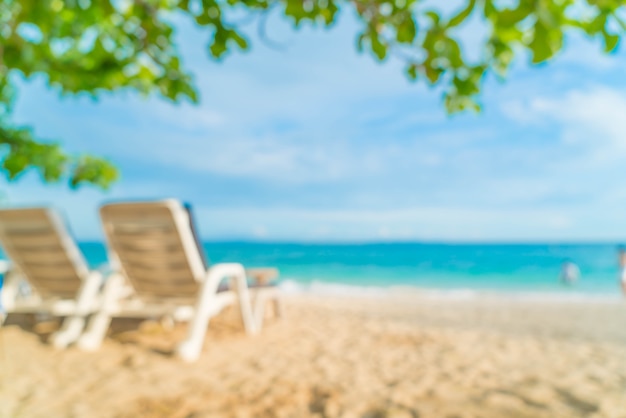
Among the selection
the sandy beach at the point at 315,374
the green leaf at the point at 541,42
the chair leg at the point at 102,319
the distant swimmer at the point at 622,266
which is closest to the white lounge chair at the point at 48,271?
the chair leg at the point at 102,319

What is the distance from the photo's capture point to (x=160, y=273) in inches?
134

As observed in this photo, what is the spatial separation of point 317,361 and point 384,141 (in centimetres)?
6479

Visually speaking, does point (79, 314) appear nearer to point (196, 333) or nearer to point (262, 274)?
point (196, 333)

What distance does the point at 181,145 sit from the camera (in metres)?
78.9

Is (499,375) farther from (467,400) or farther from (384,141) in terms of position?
(384,141)

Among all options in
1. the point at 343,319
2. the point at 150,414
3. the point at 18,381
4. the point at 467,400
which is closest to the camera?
the point at 150,414

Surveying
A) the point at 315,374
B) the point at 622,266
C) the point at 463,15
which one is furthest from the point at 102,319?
the point at 622,266

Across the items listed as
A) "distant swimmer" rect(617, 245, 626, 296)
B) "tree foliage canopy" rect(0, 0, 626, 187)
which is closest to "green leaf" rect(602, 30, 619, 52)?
"tree foliage canopy" rect(0, 0, 626, 187)

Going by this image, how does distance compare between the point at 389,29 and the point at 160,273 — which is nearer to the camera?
the point at 389,29

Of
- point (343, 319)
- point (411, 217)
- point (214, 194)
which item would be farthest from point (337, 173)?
point (343, 319)

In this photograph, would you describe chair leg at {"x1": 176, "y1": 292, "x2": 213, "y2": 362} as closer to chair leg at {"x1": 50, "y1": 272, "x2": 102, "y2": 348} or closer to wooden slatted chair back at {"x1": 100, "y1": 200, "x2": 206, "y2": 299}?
wooden slatted chair back at {"x1": 100, "y1": 200, "x2": 206, "y2": 299}

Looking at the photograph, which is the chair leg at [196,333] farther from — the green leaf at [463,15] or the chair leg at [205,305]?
the green leaf at [463,15]

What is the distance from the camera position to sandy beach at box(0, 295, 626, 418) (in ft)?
7.23

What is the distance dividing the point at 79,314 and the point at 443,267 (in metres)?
26.2
